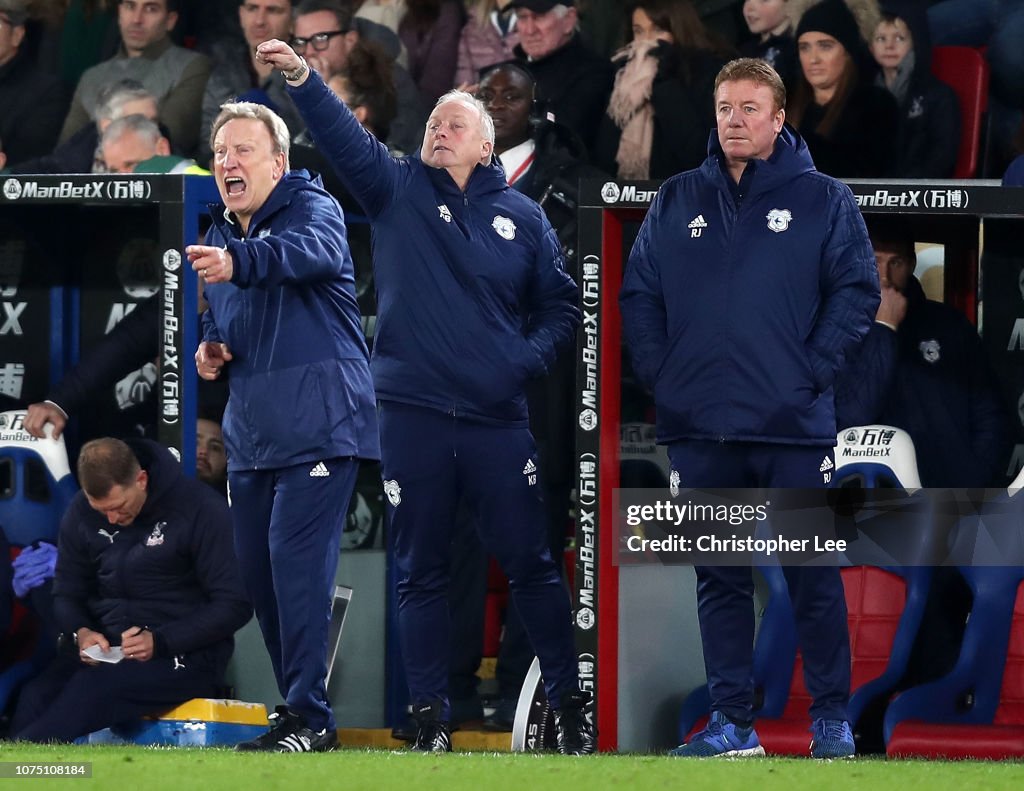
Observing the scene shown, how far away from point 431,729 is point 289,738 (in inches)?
20.0

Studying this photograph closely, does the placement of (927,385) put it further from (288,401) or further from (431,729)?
(288,401)

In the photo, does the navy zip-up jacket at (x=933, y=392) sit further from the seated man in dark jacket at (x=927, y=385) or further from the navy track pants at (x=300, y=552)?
the navy track pants at (x=300, y=552)

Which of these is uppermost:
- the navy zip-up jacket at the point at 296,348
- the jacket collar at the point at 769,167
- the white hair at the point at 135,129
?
the white hair at the point at 135,129

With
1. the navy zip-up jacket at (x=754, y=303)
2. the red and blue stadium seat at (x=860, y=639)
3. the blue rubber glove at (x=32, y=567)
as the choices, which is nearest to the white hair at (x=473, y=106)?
the navy zip-up jacket at (x=754, y=303)

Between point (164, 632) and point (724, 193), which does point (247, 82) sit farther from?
point (724, 193)

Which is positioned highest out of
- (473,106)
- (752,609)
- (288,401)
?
(473,106)

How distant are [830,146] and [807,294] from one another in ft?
7.64

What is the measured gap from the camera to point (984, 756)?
6.68 metres

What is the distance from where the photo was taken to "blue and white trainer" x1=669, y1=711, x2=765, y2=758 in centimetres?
609

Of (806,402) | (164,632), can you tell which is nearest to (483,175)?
(806,402)

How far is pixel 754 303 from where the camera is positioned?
6160mm

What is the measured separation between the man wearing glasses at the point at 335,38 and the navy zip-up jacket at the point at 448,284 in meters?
2.41

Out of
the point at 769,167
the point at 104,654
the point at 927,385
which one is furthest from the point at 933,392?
the point at 104,654

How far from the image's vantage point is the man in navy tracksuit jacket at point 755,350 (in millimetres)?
6129
